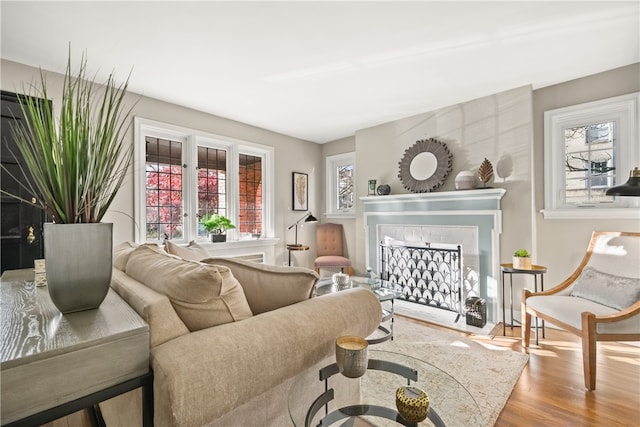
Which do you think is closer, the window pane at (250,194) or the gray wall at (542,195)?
the gray wall at (542,195)

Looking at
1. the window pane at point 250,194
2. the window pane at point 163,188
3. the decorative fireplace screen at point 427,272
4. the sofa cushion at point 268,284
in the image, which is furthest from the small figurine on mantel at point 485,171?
the window pane at point 163,188

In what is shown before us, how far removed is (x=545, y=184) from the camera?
3004 mm

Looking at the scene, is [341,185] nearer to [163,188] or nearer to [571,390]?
[163,188]

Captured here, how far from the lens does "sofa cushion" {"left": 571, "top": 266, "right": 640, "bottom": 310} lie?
206 cm

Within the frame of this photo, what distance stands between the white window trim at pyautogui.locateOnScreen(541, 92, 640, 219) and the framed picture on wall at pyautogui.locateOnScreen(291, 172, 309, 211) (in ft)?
10.7

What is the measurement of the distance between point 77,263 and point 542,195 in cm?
376

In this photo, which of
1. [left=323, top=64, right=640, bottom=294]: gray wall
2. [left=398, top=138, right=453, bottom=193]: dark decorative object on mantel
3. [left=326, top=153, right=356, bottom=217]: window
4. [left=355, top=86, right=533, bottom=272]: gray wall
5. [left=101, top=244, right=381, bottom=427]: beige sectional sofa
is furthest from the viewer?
[left=326, top=153, right=356, bottom=217]: window

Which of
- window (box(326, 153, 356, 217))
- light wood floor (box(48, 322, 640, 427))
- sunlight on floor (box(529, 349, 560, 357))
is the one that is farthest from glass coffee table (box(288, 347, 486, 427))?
window (box(326, 153, 356, 217))

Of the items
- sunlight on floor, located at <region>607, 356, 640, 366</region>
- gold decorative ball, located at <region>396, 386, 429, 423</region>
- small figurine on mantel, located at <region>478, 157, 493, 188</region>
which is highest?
small figurine on mantel, located at <region>478, 157, 493, 188</region>

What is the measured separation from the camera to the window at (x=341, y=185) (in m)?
4.96

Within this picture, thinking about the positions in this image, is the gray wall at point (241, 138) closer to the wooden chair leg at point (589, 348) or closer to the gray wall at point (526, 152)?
the gray wall at point (526, 152)

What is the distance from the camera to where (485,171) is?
314 cm

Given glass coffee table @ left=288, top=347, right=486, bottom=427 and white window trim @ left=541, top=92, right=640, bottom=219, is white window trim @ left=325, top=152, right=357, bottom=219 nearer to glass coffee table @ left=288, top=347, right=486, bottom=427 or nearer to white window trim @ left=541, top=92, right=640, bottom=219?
white window trim @ left=541, top=92, right=640, bottom=219

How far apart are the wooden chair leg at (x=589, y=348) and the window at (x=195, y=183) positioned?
363cm
